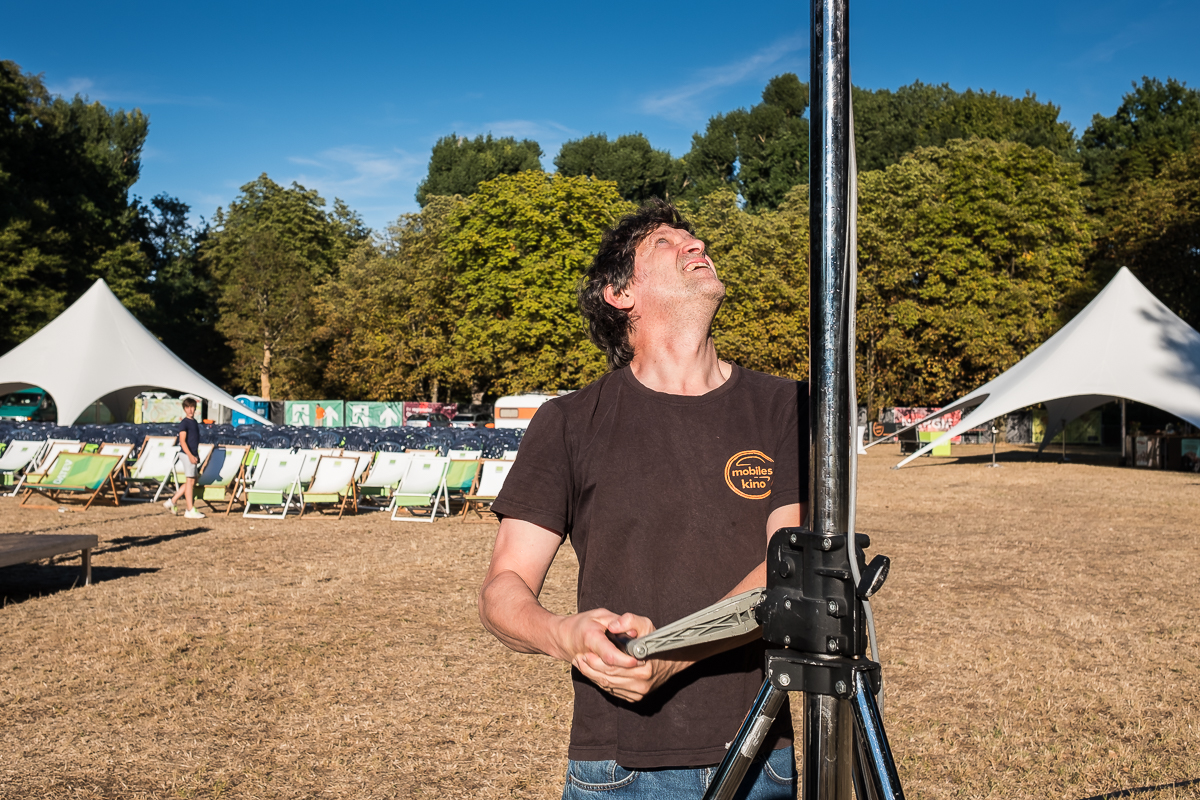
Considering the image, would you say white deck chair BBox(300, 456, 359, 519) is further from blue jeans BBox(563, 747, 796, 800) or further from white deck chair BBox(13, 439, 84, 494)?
blue jeans BBox(563, 747, 796, 800)

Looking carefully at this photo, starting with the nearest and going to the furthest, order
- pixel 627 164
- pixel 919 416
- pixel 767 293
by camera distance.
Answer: pixel 919 416, pixel 767 293, pixel 627 164

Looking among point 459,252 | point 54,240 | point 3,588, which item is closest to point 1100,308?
point 3,588

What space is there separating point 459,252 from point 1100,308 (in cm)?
2698

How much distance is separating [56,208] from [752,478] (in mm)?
47904

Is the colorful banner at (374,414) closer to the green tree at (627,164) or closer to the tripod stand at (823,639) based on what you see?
the green tree at (627,164)

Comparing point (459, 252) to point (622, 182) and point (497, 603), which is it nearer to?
point (622, 182)

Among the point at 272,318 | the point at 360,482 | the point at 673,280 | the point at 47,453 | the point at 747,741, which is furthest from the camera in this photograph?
the point at 272,318

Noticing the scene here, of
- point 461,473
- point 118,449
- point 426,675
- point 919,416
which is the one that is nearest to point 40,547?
point 426,675

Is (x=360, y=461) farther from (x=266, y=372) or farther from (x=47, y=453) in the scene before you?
(x=266, y=372)

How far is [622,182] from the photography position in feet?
188

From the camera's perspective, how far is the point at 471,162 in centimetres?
5725

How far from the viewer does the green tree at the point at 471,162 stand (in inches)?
2242

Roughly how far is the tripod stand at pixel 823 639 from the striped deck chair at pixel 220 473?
14.1 metres

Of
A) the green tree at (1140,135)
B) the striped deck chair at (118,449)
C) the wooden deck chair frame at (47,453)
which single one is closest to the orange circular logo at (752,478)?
the striped deck chair at (118,449)
